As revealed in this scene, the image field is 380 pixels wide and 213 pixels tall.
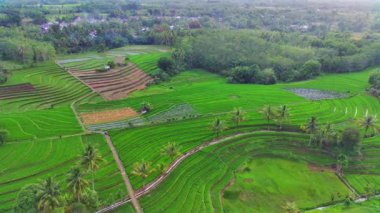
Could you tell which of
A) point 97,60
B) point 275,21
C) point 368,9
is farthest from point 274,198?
point 368,9

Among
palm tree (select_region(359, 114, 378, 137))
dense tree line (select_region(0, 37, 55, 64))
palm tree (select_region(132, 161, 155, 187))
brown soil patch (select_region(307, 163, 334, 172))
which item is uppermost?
dense tree line (select_region(0, 37, 55, 64))

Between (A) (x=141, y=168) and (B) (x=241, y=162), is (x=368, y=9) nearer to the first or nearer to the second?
(B) (x=241, y=162)

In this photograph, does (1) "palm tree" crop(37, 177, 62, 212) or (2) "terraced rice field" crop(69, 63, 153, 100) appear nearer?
(1) "palm tree" crop(37, 177, 62, 212)

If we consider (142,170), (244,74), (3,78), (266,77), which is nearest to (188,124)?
(142,170)

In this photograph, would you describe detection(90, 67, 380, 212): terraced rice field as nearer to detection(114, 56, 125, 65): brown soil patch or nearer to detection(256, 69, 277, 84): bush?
detection(256, 69, 277, 84): bush

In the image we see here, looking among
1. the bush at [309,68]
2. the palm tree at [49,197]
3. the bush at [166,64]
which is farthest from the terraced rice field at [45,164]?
the bush at [309,68]

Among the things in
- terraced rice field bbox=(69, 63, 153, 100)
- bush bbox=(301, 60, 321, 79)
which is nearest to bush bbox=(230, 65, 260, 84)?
bush bbox=(301, 60, 321, 79)

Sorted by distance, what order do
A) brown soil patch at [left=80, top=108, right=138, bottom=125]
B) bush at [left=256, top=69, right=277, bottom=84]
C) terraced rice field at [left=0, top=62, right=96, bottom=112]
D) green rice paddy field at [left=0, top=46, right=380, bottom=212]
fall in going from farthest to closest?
1. bush at [left=256, top=69, right=277, bottom=84]
2. terraced rice field at [left=0, top=62, right=96, bottom=112]
3. brown soil patch at [left=80, top=108, right=138, bottom=125]
4. green rice paddy field at [left=0, top=46, right=380, bottom=212]

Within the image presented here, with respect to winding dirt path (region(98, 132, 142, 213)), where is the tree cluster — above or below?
above
